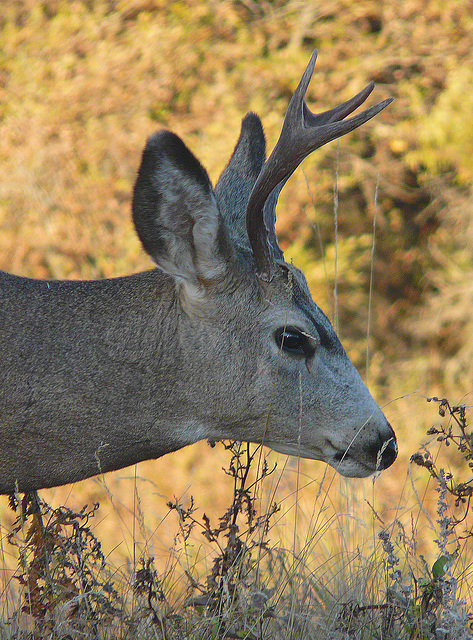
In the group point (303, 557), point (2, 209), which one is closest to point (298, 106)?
point (303, 557)

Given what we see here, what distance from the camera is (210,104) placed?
8477 mm

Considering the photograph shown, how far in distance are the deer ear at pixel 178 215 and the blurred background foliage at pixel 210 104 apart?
217 inches

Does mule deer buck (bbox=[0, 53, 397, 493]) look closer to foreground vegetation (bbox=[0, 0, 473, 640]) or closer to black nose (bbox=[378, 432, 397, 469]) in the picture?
black nose (bbox=[378, 432, 397, 469])

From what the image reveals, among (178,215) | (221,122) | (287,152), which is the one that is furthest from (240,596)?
(221,122)

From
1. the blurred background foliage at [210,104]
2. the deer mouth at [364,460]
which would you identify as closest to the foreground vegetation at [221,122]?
the blurred background foliage at [210,104]

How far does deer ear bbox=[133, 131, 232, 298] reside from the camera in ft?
8.53

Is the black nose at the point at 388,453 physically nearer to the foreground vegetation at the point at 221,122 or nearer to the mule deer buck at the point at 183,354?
the mule deer buck at the point at 183,354

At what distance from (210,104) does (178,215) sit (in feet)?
19.7

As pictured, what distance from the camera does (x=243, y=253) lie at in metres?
3.02

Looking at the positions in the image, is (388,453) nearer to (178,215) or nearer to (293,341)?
(293,341)

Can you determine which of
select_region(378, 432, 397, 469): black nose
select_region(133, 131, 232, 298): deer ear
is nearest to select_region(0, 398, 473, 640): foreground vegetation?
select_region(378, 432, 397, 469): black nose

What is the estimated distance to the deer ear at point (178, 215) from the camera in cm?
260

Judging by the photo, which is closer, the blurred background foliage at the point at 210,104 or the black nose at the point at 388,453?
the black nose at the point at 388,453

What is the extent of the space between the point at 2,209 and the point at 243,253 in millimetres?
6251
